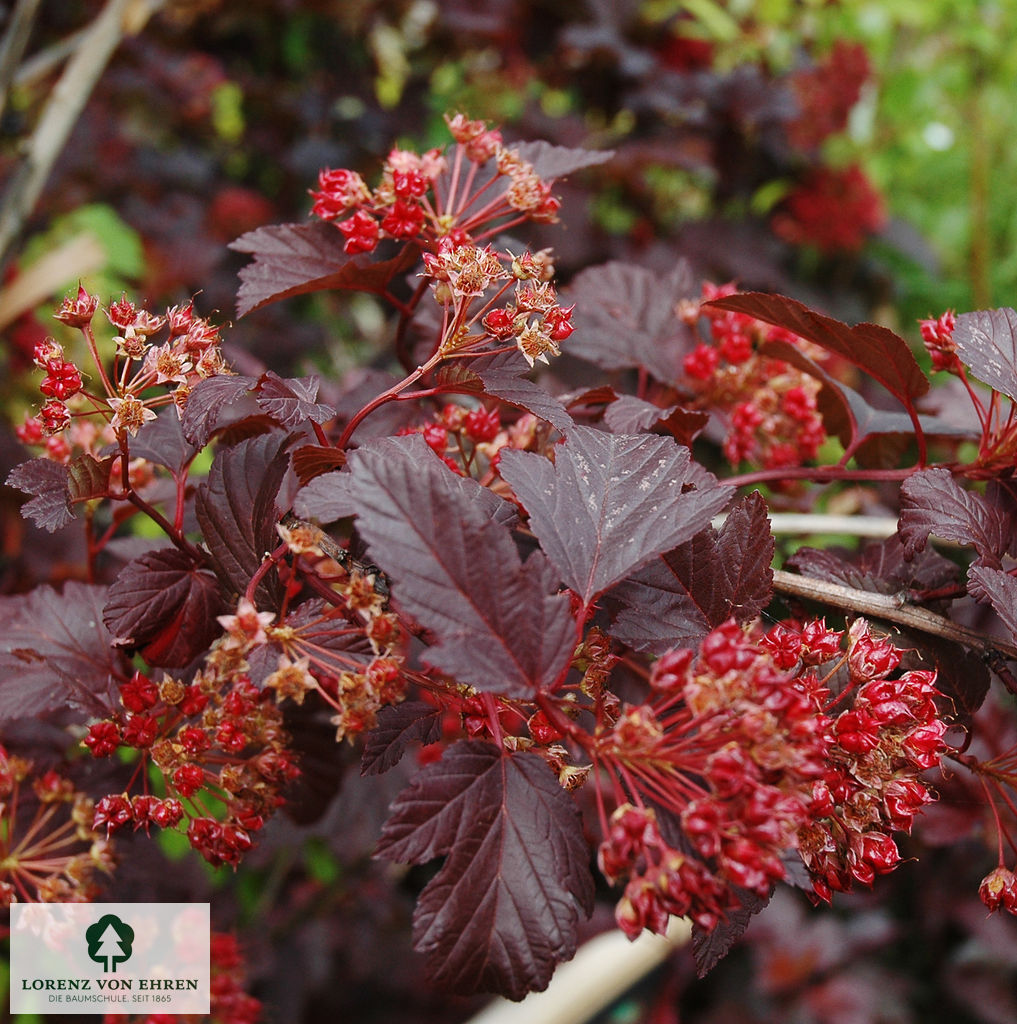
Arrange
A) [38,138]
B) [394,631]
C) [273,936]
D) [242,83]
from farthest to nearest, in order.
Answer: [242,83] → [273,936] → [38,138] → [394,631]

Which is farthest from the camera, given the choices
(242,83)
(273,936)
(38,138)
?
(242,83)

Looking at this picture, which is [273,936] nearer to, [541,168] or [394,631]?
[394,631]

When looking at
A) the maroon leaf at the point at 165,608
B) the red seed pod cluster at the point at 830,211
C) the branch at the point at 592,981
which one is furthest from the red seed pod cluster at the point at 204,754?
A: the red seed pod cluster at the point at 830,211

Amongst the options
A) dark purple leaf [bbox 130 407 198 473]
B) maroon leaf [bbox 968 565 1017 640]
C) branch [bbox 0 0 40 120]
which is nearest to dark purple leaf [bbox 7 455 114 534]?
dark purple leaf [bbox 130 407 198 473]

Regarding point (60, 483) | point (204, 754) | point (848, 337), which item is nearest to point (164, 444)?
point (60, 483)

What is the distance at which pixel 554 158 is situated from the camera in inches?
35.7

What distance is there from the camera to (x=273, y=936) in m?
1.59

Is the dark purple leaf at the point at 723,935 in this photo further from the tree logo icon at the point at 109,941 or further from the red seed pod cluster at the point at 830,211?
the red seed pod cluster at the point at 830,211

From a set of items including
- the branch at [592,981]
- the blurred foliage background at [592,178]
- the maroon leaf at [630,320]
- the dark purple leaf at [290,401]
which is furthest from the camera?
the blurred foliage background at [592,178]

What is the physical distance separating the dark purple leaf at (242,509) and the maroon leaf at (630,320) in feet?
1.27

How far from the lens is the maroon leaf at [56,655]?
72 cm

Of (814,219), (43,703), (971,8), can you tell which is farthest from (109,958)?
(971,8)

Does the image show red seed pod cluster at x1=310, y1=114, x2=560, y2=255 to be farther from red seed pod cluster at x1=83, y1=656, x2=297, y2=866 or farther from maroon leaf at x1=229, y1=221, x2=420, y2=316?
red seed pod cluster at x1=83, y1=656, x2=297, y2=866

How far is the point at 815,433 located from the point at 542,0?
1723 mm
